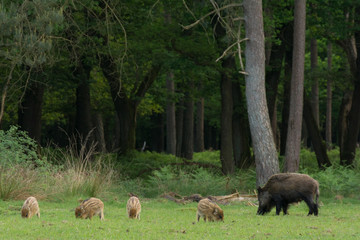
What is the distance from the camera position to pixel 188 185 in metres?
20.1

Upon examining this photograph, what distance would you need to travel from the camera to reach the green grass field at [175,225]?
10438 mm

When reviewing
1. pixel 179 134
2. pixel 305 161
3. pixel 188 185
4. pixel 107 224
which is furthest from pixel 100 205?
pixel 179 134

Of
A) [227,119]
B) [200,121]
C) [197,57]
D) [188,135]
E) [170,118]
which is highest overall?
[197,57]

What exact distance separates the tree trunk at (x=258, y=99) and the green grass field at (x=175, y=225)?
3335 millimetres

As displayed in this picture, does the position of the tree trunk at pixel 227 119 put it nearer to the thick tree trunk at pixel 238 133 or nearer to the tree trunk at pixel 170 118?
the thick tree trunk at pixel 238 133

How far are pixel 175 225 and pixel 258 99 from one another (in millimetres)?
8257

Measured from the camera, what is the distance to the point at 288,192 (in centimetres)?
1386

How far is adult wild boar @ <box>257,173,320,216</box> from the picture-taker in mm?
13721

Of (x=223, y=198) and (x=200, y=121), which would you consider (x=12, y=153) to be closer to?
(x=223, y=198)

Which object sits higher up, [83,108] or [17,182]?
[83,108]

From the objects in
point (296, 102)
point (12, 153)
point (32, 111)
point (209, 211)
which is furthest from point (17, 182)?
point (32, 111)

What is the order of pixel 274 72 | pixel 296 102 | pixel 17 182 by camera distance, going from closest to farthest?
1. pixel 17 182
2. pixel 296 102
3. pixel 274 72

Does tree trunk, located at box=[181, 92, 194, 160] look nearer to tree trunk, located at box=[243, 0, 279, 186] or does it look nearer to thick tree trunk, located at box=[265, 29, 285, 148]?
thick tree trunk, located at box=[265, 29, 285, 148]

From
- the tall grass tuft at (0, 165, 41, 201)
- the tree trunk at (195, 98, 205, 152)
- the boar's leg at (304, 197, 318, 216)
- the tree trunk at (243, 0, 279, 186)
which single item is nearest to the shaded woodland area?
the tree trunk at (243, 0, 279, 186)
